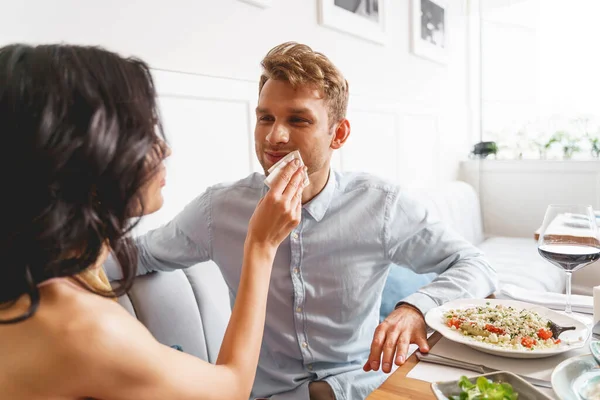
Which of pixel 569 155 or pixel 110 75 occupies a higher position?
pixel 110 75

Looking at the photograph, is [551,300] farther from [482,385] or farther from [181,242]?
[181,242]

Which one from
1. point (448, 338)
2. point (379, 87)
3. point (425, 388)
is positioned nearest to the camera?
point (425, 388)

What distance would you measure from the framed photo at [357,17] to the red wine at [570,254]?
6.02 feet

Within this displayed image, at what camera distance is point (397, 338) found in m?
0.98

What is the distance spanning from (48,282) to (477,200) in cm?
397

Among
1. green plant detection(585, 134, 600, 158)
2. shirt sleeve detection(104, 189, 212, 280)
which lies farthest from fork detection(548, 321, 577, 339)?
green plant detection(585, 134, 600, 158)

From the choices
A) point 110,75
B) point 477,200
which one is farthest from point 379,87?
point 110,75

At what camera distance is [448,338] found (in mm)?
908

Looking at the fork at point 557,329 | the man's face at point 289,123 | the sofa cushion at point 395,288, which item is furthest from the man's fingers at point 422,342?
the sofa cushion at point 395,288

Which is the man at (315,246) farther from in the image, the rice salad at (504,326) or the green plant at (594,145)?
the green plant at (594,145)

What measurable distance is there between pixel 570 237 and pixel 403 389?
0.53 metres

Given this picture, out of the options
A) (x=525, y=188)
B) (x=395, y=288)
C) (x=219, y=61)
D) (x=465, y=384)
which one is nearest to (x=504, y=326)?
Result: (x=465, y=384)

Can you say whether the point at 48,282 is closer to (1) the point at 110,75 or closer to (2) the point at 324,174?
(1) the point at 110,75

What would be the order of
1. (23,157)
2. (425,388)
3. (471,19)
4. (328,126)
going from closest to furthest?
(23,157) → (425,388) → (328,126) → (471,19)
